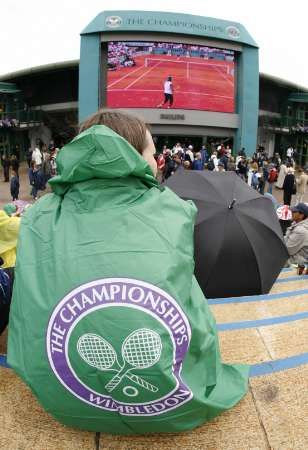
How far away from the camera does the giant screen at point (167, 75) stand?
906 inches

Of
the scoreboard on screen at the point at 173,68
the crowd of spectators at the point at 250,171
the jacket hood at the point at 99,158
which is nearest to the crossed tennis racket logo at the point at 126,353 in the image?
the jacket hood at the point at 99,158

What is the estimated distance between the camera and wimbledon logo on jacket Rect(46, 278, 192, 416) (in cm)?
126

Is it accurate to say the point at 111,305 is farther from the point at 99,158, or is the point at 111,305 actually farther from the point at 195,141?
the point at 195,141

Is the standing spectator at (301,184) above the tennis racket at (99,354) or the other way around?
above

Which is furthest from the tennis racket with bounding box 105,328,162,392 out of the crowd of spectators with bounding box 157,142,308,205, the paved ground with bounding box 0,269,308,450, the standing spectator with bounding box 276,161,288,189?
the standing spectator with bounding box 276,161,288,189

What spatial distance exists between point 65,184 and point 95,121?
337 mm

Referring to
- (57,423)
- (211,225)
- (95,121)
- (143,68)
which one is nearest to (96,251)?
(95,121)

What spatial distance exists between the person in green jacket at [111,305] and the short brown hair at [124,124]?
0.73 ft

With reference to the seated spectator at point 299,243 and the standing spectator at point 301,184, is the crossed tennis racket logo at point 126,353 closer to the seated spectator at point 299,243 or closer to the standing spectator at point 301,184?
the seated spectator at point 299,243

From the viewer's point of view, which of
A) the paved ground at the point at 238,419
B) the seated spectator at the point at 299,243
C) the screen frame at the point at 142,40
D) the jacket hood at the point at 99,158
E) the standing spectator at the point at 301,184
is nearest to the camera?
the jacket hood at the point at 99,158

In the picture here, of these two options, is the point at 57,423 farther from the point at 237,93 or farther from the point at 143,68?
the point at 237,93

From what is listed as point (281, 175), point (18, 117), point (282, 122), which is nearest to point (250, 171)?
point (281, 175)

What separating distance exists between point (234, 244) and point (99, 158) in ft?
9.24

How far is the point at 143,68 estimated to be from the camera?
23.2m
